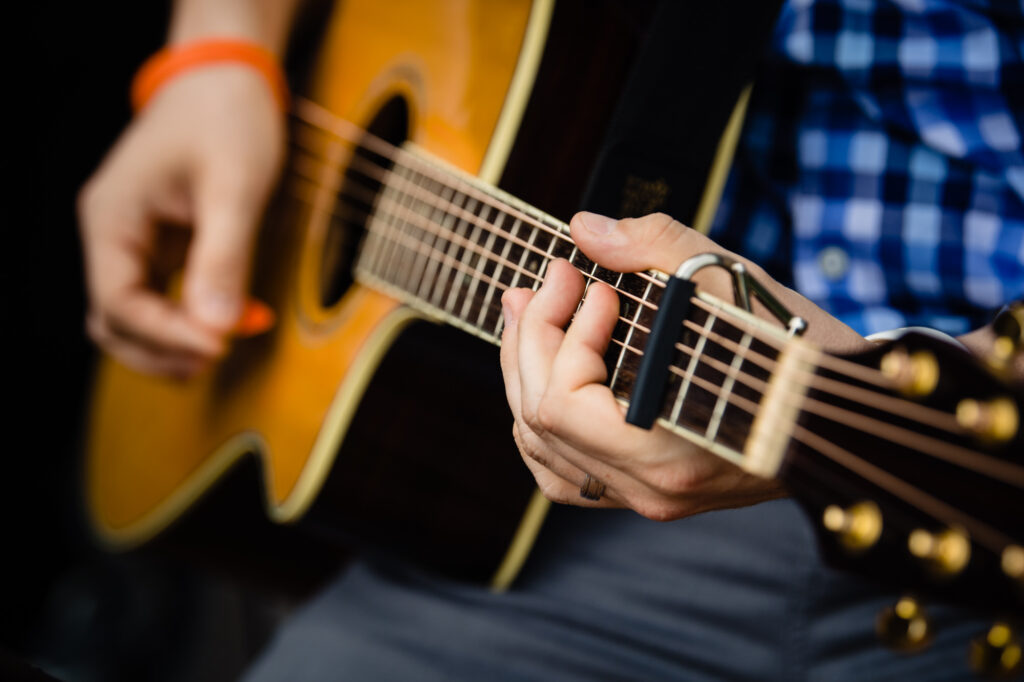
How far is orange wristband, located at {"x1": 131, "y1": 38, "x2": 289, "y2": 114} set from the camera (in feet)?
2.51

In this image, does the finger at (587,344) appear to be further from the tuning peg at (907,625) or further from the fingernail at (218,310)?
the fingernail at (218,310)

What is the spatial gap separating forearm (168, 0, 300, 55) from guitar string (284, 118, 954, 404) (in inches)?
3.4

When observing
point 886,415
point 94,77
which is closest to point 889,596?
point 886,415

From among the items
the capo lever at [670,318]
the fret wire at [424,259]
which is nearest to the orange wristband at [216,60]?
the fret wire at [424,259]

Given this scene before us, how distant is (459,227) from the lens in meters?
0.45

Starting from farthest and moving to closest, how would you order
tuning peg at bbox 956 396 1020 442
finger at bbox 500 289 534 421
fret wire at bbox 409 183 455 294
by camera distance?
fret wire at bbox 409 183 455 294, finger at bbox 500 289 534 421, tuning peg at bbox 956 396 1020 442

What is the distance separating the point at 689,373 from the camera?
0.31 metres

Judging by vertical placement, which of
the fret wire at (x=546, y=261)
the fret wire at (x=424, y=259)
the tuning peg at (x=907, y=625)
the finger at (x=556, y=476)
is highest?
the fret wire at (x=546, y=261)

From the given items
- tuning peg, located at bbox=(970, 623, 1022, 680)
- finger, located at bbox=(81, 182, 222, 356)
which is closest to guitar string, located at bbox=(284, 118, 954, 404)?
tuning peg, located at bbox=(970, 623, 1022, 680)

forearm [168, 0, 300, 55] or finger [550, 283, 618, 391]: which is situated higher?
forearm [168, 0, 300, 55]

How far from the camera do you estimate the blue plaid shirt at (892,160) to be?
462 mm

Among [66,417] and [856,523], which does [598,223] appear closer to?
[856,523]

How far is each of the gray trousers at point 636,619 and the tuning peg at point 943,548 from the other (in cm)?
32

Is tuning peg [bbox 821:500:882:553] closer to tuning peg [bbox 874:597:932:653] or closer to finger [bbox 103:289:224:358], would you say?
tuning peg [bbox 874:597:932:653]
